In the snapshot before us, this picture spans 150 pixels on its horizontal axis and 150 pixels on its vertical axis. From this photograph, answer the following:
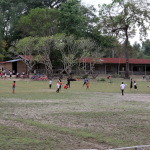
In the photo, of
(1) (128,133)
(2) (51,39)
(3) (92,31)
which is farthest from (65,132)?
(3) (92,31)

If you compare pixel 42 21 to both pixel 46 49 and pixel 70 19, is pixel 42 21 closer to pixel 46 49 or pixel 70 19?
pixel 70 19

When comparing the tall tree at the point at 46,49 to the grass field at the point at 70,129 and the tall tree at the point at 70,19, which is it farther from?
the grass field at the point at 70,129

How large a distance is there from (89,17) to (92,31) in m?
4.32

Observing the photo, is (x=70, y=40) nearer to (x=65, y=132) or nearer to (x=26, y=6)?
(x=26, y=6)

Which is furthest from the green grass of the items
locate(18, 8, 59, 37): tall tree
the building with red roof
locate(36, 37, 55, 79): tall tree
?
the building with red roof

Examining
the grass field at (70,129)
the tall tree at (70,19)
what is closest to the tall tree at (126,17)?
the tall tree at (70,19)

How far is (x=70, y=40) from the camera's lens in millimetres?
46125

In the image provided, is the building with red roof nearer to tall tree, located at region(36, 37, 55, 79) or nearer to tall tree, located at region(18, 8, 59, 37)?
tall tree, located at region(18, 8, 59, 37)

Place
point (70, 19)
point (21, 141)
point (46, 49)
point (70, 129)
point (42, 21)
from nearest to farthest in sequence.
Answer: point (21, 141)
point (70, 129)
point (46, 49)
point (70, 19)
point (42, 21)

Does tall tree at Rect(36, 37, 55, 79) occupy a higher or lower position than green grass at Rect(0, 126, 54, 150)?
higher

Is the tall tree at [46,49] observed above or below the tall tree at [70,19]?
below

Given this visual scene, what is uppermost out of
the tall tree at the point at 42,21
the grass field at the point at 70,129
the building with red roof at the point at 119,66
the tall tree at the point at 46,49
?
the tall tree at the point at 42,21

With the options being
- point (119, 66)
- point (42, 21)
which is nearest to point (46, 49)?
point (42, 21)

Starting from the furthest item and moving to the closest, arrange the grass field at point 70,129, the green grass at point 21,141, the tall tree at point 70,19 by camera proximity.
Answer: the tall tree at point 70,19 < the grass field at point 70,129 < the green grass at point 21,141
